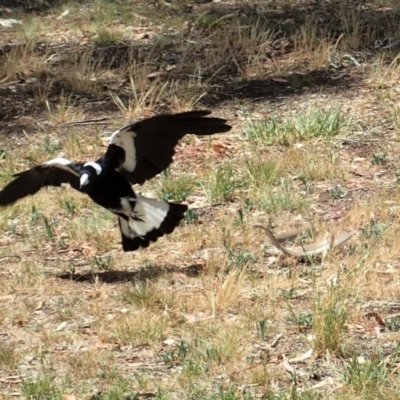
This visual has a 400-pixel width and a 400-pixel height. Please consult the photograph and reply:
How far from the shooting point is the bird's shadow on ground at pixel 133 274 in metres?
5.53

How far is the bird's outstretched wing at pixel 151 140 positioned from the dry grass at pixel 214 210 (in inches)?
21.0

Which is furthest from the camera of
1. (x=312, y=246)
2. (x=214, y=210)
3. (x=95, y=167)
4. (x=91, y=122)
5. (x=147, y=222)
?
(x=91, y=122)

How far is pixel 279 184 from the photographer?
681cm

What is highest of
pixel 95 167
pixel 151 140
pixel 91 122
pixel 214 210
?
pixel 151 140

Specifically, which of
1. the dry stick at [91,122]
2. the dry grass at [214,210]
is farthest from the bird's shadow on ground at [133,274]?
the dry stick at [91,122]

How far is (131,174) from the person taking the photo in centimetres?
577

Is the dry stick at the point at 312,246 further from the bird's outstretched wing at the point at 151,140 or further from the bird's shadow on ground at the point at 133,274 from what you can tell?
the bird's outstretched wing at the point at 151,140

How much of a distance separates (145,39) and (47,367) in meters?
6.07

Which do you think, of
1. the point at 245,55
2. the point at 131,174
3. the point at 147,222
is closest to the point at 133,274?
the point at 147,222

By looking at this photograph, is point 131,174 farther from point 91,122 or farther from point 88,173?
point 91,122

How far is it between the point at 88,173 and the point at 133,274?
62cm

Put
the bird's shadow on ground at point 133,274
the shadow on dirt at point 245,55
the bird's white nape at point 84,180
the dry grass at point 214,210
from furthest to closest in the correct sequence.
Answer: the shadow on dirt at point 245,55 < the bird's shadow on ground at point 133,274 < the bird's white nape at point 84,180 < the dry grass at point 214,210

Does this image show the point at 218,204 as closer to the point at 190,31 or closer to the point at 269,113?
the point at 269,113

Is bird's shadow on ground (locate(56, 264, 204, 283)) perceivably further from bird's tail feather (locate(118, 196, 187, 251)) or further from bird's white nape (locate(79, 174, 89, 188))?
bird's white nape (locate(79, 174, 89, 188))
